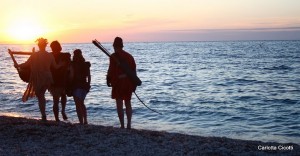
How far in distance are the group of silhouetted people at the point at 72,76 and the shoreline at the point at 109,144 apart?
84 centimetres

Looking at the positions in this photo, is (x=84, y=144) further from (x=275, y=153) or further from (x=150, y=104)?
(x=150, y=104)

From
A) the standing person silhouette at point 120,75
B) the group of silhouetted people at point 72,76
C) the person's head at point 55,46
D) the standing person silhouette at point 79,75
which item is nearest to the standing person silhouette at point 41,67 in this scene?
the group of silhouetted people at point 72,76

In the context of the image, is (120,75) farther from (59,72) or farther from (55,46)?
(55,46)

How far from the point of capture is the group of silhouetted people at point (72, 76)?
8.51 meters

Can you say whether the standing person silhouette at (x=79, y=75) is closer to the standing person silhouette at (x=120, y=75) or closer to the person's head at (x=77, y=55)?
the person's head at (x=77, y=55)

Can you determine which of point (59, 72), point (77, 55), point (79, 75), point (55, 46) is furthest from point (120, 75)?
point (55, 46)

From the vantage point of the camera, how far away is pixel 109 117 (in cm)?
1490

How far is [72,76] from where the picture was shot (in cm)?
916

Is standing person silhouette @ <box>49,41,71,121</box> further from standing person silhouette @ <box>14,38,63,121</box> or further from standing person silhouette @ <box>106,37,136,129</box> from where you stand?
standing person silhouette @ <box>106,37,136,129</box>

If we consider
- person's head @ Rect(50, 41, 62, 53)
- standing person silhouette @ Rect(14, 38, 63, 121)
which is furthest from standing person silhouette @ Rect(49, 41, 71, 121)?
standing person silhouette @ Rect(14, 38, 63, 121)

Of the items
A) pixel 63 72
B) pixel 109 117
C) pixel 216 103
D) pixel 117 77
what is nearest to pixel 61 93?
pixel 63 72

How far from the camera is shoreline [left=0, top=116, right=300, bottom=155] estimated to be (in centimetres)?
693

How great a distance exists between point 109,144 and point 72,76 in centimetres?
250

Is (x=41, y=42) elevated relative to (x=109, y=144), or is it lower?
elevated
